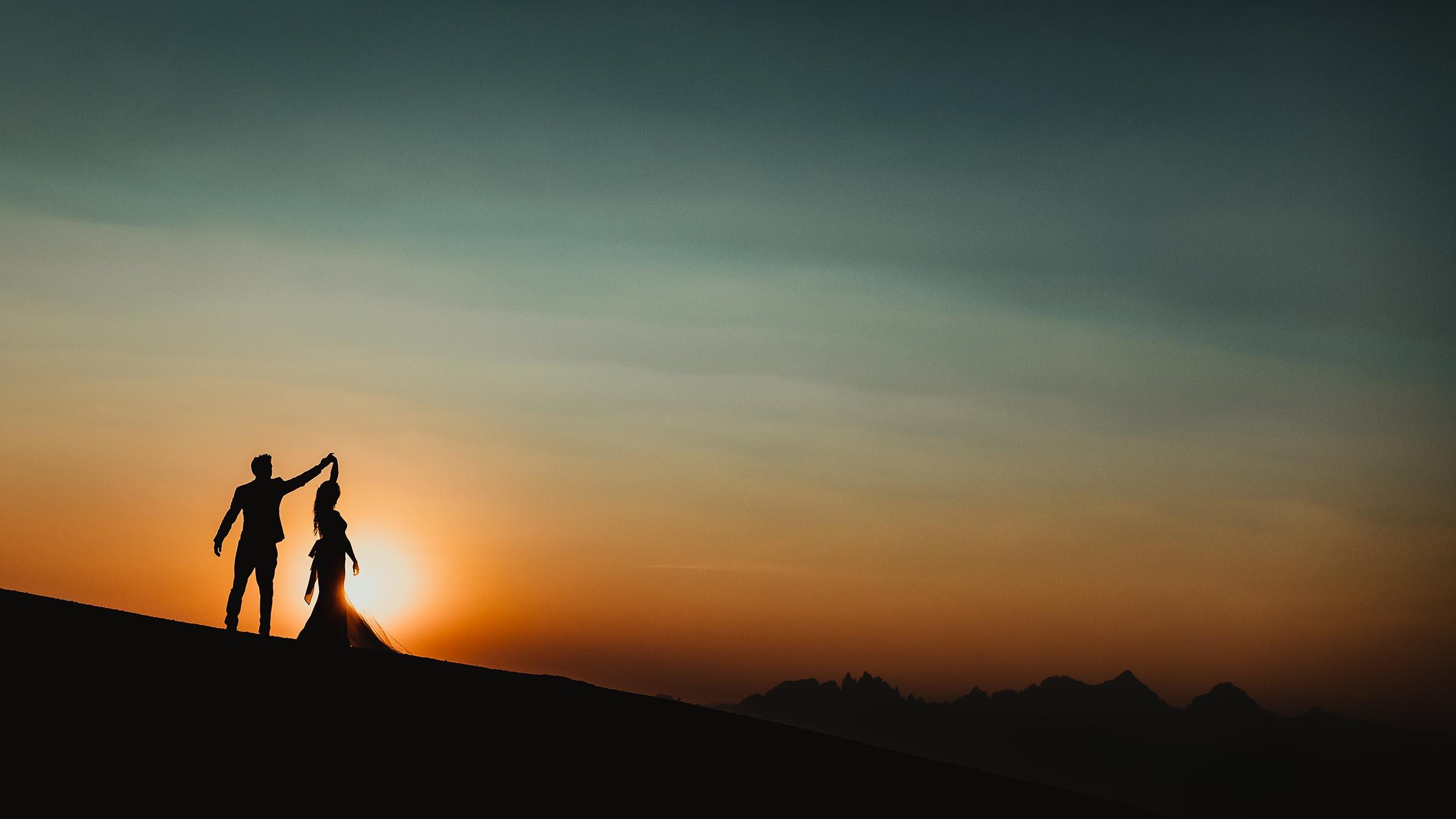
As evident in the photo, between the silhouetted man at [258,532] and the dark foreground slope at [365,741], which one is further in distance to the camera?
the silhouetted man at [258,532]

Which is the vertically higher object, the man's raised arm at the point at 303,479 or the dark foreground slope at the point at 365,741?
the man's raised arm at the point at 303,479

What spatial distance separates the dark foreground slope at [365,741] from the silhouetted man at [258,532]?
1.48 meters

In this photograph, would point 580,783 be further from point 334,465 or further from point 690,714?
point 334,465

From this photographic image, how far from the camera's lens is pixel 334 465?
55.6ft

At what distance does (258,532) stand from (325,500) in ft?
5.07

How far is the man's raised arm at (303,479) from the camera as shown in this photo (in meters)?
16.4

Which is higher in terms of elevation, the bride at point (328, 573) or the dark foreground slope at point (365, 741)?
the bride at point (328, 573)

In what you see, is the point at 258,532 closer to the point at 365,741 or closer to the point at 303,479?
the point at 303,479

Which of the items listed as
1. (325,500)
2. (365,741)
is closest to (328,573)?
(325,500)

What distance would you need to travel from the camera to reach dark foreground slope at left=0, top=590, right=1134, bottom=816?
351 inches

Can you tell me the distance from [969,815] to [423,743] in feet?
20.4

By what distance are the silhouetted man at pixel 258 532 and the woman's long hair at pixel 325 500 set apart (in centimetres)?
92

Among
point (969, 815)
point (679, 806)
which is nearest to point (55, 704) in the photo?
point (679, 806)

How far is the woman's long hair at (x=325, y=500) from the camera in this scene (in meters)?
17.3
